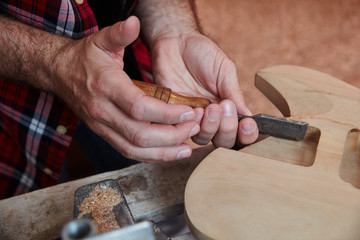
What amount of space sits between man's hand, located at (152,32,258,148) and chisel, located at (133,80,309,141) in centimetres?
4

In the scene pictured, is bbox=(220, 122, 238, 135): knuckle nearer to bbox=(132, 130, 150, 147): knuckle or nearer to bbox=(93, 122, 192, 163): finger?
bbox=(93, 122, 192, 163): finger

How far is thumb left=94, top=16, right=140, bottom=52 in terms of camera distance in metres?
0.74

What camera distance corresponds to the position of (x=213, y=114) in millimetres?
882

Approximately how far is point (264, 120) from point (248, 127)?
49 millimetres

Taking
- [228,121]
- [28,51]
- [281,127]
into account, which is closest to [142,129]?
[228,121]

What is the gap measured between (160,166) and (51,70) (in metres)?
0.42

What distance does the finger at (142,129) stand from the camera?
0.83 meters

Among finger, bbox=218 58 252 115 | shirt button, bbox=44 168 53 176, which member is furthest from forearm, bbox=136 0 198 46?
shirt button, bbox=44 168 53 176

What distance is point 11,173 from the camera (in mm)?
1414

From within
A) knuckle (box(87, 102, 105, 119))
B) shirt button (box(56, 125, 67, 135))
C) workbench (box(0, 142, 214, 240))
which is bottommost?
shirt button (box(56, 125, 67, 135))

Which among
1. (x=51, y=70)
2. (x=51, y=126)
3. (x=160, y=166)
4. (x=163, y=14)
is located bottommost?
(x=51, y=126)

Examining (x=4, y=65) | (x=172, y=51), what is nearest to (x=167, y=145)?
(x=172, y=51)

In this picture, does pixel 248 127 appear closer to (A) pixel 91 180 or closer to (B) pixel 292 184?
(B) pixel 292 184

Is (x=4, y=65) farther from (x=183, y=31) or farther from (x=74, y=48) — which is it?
(x=183, y=31)
